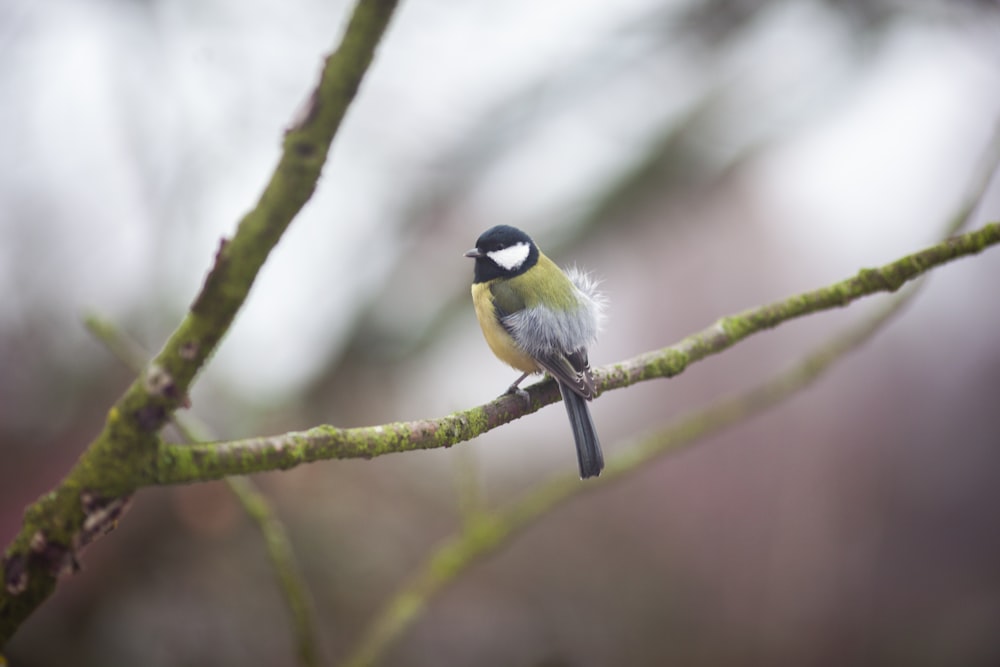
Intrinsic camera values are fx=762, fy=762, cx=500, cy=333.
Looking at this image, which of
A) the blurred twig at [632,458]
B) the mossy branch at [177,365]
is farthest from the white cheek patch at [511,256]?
the mossy branch at [177,365]

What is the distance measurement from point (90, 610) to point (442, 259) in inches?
90.6

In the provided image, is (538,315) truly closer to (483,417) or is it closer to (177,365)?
(483,417)

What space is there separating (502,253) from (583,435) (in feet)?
1.64

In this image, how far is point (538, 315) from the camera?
6.06 ft

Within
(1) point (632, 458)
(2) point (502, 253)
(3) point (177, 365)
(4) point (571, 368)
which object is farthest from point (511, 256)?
(3) point (177, 365)

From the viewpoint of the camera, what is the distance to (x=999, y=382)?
4293 mm

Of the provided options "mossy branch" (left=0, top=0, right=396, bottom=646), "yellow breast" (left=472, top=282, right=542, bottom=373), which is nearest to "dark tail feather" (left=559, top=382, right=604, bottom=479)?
"yellow breast" (left=472, top=282, right=542, bottom=373)

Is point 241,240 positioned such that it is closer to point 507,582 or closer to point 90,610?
point 90,610

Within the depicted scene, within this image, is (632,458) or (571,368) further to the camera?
(632,458)

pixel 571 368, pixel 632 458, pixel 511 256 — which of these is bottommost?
pixel 632 458

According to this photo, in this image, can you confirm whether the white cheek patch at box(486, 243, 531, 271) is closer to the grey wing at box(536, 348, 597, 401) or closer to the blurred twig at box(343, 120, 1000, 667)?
the grey wing at box(536, 348, 597, 401)

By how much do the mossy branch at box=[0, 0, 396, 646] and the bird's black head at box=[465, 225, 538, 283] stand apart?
3.65 feet

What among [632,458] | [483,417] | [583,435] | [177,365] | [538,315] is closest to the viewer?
[177,365]

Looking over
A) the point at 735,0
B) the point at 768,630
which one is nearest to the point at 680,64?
the point at 735,0
